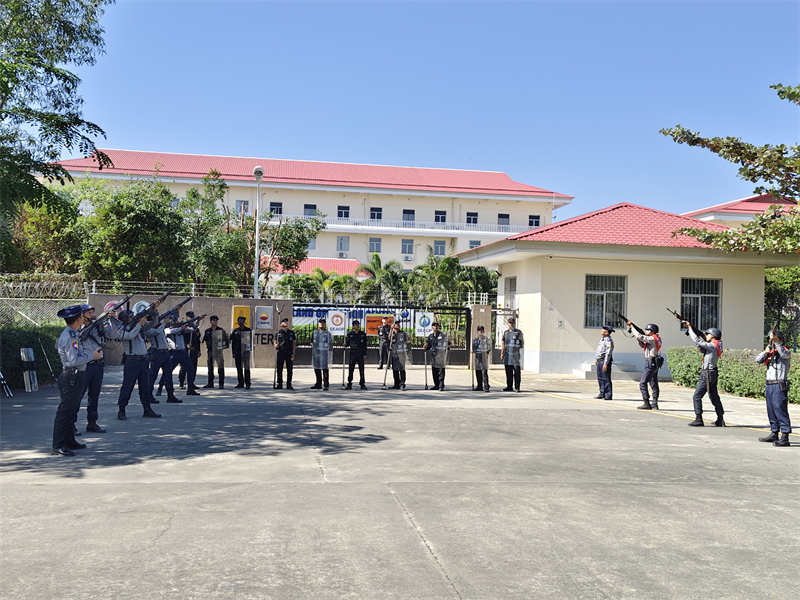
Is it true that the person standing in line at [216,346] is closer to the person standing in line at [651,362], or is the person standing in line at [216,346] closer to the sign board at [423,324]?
the sign board at [423,324]

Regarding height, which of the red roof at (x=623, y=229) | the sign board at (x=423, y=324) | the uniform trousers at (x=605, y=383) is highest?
the red roof at (x=623, y=229)

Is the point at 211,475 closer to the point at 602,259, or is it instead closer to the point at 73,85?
the point at 73,85

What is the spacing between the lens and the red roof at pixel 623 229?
71.6 feet

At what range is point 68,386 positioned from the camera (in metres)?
8.91

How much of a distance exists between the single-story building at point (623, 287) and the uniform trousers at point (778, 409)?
35.5 feet

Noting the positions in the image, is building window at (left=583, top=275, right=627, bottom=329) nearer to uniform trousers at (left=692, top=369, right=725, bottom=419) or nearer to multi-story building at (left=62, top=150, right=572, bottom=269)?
uniform trousers at (left=692, top=369, right=725, bottom=419)

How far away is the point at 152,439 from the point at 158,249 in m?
21.0

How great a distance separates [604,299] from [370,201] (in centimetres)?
3694

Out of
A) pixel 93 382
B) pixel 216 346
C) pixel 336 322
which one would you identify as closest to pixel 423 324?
pixel 336 322

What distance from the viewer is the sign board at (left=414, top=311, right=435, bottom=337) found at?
22.3 metres

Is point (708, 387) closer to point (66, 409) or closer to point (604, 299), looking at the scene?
point (66, 409)

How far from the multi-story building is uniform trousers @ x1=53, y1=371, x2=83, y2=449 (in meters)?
46.2

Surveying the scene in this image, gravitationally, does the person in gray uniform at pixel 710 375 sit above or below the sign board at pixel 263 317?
below

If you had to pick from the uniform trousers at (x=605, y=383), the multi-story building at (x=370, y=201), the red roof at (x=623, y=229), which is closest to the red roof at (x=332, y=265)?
the multi-story building at (x=370, y=201)
